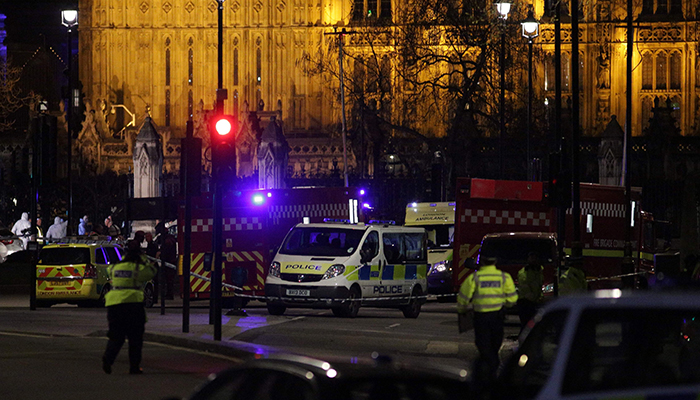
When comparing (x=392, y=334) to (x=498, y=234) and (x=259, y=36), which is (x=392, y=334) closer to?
(x=498, y=234)

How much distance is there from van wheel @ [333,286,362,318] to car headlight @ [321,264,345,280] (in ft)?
1.38

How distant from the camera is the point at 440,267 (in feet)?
89.6

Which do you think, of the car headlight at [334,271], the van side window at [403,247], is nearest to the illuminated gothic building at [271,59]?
the van side window at [403,247]

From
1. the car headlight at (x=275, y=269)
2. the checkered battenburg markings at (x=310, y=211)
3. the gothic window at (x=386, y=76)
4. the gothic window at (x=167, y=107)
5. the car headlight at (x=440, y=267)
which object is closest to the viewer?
the car headlight at (x=275, y=269)

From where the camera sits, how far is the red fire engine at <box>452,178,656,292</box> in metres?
21.2

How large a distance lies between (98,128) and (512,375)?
197ft

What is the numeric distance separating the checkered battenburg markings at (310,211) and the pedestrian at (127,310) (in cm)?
1351

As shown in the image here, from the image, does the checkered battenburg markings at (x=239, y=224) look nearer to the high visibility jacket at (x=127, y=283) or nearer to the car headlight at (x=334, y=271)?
the car headlight at (x=334, y=271)

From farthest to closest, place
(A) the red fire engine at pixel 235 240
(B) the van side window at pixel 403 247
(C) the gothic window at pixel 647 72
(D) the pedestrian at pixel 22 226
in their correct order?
(C) the gothic window at pixel 647 72 < (D) the pedestrian at pixel 22 226 < (A) the red fire engine at pixel 235 240 < (B) the van side window at pixel 403 247

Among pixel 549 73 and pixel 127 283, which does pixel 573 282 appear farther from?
pixel 549 73

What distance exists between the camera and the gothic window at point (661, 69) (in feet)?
229

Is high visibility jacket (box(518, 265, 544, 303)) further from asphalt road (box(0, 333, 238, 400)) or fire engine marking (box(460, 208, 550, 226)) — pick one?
fire engine marking (box(460, 208, 550, 226))

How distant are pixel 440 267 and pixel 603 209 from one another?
14.4ft

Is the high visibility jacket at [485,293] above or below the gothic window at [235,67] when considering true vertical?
below
